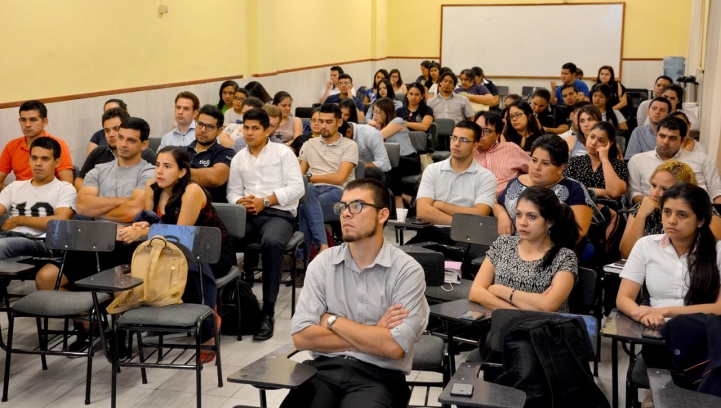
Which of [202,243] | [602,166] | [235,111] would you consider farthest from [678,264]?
[235,111]

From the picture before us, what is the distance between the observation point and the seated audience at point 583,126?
6.31 metres

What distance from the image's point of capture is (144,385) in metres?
4.22

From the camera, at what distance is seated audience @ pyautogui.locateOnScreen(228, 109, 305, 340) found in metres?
5.32

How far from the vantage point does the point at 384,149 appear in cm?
725

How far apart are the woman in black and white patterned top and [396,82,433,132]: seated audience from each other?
17.3 feet

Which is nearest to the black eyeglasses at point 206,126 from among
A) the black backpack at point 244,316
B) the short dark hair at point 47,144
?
the short dark hair at point 47,144

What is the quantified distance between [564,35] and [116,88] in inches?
371

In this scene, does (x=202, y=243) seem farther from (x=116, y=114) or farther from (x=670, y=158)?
(x=670, y=158)

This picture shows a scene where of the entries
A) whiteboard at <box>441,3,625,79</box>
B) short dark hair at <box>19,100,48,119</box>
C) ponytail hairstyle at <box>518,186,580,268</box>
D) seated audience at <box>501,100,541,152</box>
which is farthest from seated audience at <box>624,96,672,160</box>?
whiteboard at <box>441,3,625,79</box>

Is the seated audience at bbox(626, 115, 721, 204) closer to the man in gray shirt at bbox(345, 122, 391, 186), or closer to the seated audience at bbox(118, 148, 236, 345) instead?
the man in gray shirt at bbox(345, 122, 391, 186)

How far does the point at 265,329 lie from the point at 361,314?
2.03 meters

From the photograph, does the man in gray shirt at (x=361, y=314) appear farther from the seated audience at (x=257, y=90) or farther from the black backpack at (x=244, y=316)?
the seated audience at (x=257, y=90)

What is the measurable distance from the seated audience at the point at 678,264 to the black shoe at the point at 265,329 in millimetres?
2202

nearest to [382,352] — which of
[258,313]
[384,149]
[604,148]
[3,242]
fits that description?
[258,313]
